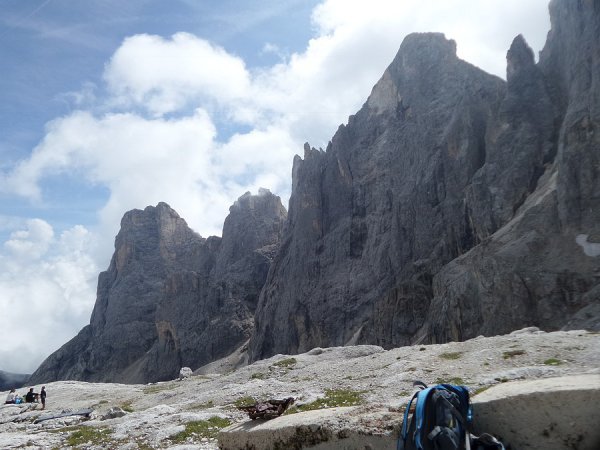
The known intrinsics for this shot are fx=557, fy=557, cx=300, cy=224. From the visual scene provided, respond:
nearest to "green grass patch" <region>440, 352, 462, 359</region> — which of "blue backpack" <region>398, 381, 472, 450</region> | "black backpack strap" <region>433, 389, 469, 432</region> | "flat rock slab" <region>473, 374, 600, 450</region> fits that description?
"flat rock slab" <region>473, 374, 600, 450</region>

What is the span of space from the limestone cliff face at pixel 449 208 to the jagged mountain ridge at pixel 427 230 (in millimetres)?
266

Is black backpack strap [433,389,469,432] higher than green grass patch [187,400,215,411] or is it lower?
lower

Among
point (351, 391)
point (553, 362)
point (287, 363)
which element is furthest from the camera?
point (287, 363)

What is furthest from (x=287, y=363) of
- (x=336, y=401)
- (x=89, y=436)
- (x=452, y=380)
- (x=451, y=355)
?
(x=336, y=401)

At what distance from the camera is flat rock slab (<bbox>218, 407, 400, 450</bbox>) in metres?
10.2

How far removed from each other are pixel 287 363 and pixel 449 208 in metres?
65.1

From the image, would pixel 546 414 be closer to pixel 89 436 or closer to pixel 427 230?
pixel 89 436

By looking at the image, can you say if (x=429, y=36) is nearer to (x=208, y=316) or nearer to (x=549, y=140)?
Answer: (x=549, y=140)

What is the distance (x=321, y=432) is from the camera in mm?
11180

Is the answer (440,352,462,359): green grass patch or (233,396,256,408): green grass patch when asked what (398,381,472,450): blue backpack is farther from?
(440,352,462,359): green grass patch

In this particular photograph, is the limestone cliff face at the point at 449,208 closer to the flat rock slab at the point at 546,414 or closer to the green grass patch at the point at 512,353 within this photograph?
the green grass patch at the point at 512,353

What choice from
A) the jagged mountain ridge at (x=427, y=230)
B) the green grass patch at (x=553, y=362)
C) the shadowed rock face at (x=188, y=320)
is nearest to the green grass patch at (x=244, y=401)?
the green grass patch at (x=553, y=362)

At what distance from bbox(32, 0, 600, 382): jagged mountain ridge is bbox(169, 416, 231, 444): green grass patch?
41.4 meters

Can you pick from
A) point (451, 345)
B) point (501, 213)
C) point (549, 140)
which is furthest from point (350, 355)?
point (549, 140)
